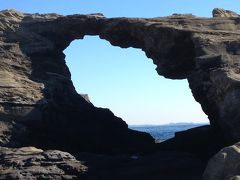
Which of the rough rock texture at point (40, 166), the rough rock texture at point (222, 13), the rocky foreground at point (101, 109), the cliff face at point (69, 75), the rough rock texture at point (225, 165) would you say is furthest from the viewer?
the rough rock texture at point (222, 13)

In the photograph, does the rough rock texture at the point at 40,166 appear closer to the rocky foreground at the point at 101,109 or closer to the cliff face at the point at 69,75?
the rocky foreground at the point at 101,109

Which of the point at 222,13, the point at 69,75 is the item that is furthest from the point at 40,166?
the point at 222,13

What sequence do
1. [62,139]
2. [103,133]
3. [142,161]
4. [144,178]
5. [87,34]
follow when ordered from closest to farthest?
[144,178], [142,161], [62,139], [103,133], [87,34]

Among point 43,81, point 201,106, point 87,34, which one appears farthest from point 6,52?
point 201,106

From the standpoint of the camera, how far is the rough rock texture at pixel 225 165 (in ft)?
48.1

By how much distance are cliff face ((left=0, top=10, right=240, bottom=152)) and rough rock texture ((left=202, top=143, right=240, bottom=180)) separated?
24.1 feet

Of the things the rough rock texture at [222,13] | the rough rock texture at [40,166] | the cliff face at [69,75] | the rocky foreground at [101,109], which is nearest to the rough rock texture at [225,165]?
the rocky foreground at [101,109]

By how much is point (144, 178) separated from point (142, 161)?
1794 millimetres

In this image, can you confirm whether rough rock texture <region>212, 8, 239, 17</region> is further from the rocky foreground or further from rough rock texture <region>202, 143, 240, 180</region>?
rough rock texture <region>202, 143, 240, 180</region>

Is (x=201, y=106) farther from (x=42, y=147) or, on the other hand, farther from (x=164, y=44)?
(x=42, y=147)

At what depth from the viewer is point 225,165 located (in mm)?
15062

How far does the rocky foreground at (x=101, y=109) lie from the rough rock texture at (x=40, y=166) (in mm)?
42

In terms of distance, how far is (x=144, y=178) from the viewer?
20.6m

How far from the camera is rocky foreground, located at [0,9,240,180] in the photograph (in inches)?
846
